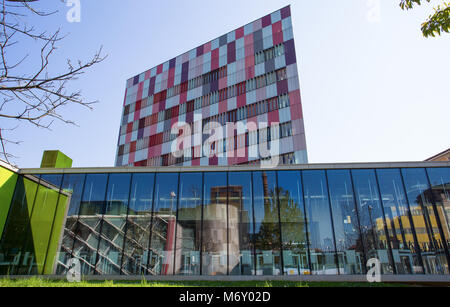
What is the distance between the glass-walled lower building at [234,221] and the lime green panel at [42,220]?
0.07m

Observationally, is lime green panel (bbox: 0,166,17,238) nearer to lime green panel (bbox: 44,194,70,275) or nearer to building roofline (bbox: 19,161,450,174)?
building roofline (bbox: 19,161,450,174)

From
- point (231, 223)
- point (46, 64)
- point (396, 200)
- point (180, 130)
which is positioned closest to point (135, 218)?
point (231, 223)

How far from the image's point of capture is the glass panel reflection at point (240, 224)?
50.9 feet

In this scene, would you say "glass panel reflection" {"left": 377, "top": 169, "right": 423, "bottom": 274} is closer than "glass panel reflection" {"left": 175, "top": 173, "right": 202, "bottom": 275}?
Yes

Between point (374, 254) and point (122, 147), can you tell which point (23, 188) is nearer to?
point (374, 254)

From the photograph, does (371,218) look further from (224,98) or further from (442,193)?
(224,98)

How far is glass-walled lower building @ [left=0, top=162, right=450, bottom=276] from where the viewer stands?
1530 centimetres

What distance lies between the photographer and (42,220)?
55.3 feet

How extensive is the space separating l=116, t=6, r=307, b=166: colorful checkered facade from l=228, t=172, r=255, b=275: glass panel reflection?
12.7 metres

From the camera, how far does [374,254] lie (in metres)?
Result: 15.1

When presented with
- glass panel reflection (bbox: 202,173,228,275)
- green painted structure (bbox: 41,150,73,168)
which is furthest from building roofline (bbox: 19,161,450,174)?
green painted structure (bbox: 41,150,73,168)

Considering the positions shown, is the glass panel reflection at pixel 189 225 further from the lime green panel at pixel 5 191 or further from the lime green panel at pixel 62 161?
the lime green panel at pixel 5 191

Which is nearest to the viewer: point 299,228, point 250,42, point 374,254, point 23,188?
point 374,254
